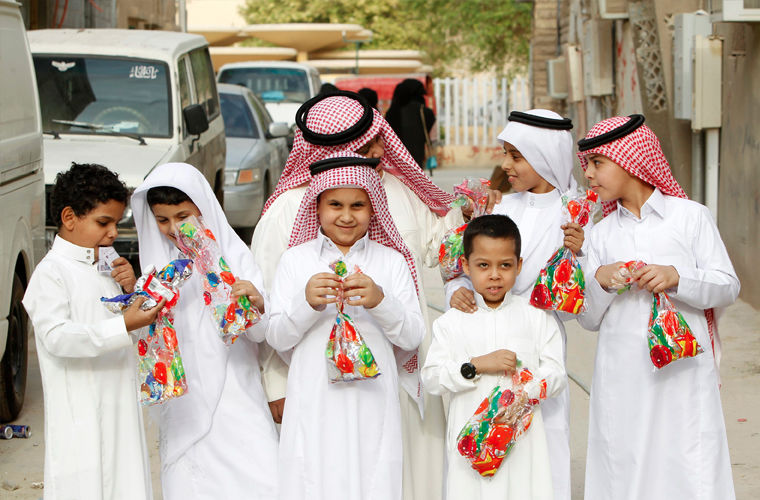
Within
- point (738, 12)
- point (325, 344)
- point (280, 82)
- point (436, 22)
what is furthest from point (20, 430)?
point (436, 22)

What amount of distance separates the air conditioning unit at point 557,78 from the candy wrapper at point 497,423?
50.0 feet

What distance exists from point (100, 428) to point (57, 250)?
2.02 ft

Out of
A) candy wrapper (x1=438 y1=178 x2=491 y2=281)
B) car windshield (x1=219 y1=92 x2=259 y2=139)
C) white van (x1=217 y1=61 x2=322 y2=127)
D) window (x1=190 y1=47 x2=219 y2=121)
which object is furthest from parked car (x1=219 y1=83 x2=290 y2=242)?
candy wrapper (x1=438 y1=178 x2=491 y2=281)

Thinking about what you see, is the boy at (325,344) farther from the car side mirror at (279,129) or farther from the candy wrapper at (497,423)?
the car side mirror at (279,129)

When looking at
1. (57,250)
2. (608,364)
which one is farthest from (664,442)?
(57,250)

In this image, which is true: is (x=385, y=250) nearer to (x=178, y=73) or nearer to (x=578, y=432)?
(x=578, y=432)

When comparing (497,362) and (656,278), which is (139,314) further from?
(656,278)

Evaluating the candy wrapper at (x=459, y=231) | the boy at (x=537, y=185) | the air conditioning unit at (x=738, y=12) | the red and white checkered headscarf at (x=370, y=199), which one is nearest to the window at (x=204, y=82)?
the air conditioning unit at (x=738, y=12)

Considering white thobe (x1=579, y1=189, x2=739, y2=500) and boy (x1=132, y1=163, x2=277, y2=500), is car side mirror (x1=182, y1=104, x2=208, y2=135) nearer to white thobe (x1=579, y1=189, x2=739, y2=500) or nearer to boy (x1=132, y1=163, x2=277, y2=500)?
boy (x1=132, y1=163, x2=277, y2=500)

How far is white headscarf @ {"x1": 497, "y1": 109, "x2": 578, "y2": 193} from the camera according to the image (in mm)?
4172

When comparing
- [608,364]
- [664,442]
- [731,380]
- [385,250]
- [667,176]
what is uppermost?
[667,176]

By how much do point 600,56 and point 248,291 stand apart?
11597 mm

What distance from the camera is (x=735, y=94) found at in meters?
9.05

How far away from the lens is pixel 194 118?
984 cm
